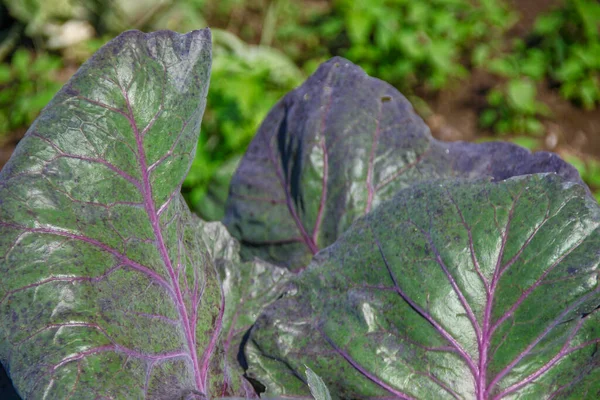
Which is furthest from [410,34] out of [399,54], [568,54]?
[568,54]

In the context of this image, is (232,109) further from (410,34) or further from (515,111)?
(515,111)

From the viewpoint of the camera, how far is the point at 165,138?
39.8 inches

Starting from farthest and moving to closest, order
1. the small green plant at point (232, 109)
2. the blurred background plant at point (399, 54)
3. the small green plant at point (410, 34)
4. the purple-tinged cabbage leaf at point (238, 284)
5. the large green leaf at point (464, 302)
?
the small green plant at point (410, 34) → the blurred background plant at point (399, 54) → the small green plant at point (232, 109) → the purple-tinged cabbage leaf at point (238, 284) → the large green leaf at point (464, 302)

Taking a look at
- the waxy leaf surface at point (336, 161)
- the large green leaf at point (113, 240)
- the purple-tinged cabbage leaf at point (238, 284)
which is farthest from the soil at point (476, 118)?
the large green leaf at point (113, 240)

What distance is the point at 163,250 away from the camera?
1009mm

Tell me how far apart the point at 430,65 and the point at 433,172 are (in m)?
3.31

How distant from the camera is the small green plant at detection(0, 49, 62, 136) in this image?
14.2 ft

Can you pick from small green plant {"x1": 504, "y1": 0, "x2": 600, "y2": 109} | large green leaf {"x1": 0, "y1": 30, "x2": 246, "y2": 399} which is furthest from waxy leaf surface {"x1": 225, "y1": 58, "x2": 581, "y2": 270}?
small green plant {"x1": 504, "y1": 0, "x2": 600, "y2": 109}

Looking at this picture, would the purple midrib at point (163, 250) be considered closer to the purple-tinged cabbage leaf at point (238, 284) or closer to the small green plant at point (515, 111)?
the purple-tinged cabbage leaf at point (238, 284)

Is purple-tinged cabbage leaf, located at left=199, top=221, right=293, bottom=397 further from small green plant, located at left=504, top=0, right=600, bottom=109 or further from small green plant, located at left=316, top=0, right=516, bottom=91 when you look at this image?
small green plant, located at left=504, top=0, right=600, bottom=109

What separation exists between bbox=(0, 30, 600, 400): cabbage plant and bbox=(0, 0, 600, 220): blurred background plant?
2620 millimetres

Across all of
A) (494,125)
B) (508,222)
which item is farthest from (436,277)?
(494,125)

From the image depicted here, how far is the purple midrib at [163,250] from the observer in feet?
3.25

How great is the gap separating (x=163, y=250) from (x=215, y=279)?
159mm
